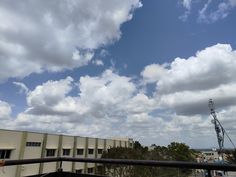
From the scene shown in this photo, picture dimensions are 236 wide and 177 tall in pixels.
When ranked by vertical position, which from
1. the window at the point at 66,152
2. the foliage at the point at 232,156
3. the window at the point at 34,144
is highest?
the window at the point at 34,144

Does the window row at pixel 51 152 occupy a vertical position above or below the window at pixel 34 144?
below

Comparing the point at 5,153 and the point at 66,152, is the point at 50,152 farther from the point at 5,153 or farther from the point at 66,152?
the point at 5,153

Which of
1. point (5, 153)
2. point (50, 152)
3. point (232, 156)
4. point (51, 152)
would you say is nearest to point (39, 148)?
point (50, 152)

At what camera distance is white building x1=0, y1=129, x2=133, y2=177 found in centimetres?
2145

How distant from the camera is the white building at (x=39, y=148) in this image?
21453 millimetres

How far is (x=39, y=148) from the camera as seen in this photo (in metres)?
25.7

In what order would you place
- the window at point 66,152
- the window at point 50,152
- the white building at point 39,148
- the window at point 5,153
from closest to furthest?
the window at point 5,153 → the white building at point 39,148 → the window at point 50,152 → the window at point 66,152

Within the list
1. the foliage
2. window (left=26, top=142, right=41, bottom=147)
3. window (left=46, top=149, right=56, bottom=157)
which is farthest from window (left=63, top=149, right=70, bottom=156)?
the foliage

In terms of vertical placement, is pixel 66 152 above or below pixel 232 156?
above

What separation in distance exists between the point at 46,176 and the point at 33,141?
78.9ft

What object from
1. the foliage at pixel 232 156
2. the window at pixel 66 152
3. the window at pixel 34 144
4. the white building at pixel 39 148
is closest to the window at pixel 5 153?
the white building at pixel 39 148

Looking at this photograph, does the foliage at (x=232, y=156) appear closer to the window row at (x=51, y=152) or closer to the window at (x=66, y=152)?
the window row at (x=51, y=152)

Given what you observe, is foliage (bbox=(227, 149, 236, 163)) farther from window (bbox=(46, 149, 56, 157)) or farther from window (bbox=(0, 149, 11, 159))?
window (bbox=(0, 149, 11, 159))

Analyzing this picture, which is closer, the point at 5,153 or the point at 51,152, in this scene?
the point at 5,153
